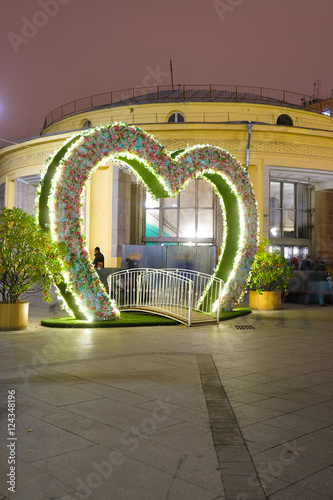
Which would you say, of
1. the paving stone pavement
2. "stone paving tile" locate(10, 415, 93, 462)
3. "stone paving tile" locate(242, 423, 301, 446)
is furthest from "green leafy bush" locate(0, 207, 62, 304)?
"stone paving tile" locate(242, 423, 301, 446)

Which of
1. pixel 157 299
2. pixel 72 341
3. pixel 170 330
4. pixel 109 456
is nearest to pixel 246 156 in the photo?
pixel 157 299

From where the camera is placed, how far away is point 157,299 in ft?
45.2

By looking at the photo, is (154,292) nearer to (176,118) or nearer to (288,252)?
(176,118)

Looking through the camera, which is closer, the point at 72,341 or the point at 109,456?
the point at 109,456

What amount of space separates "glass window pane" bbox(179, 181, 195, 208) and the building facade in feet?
0.16

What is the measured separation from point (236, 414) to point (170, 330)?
6208 mm

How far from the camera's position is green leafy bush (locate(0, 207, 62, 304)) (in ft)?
34.9

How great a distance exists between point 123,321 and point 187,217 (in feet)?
44.6

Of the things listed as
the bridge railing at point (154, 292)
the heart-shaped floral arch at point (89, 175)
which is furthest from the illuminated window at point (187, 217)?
the heart-shaped floral arch at point (89, 175)

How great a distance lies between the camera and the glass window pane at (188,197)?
25266 millimetres

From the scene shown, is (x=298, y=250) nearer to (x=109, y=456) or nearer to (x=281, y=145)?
(x=281, y=145)

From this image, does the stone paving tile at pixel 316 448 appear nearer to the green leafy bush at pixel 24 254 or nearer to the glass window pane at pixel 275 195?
the green leafy bush at pixel 24 254

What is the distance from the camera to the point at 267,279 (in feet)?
53.5

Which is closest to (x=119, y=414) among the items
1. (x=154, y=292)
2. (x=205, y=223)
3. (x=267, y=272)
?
(x=154, y=292)
